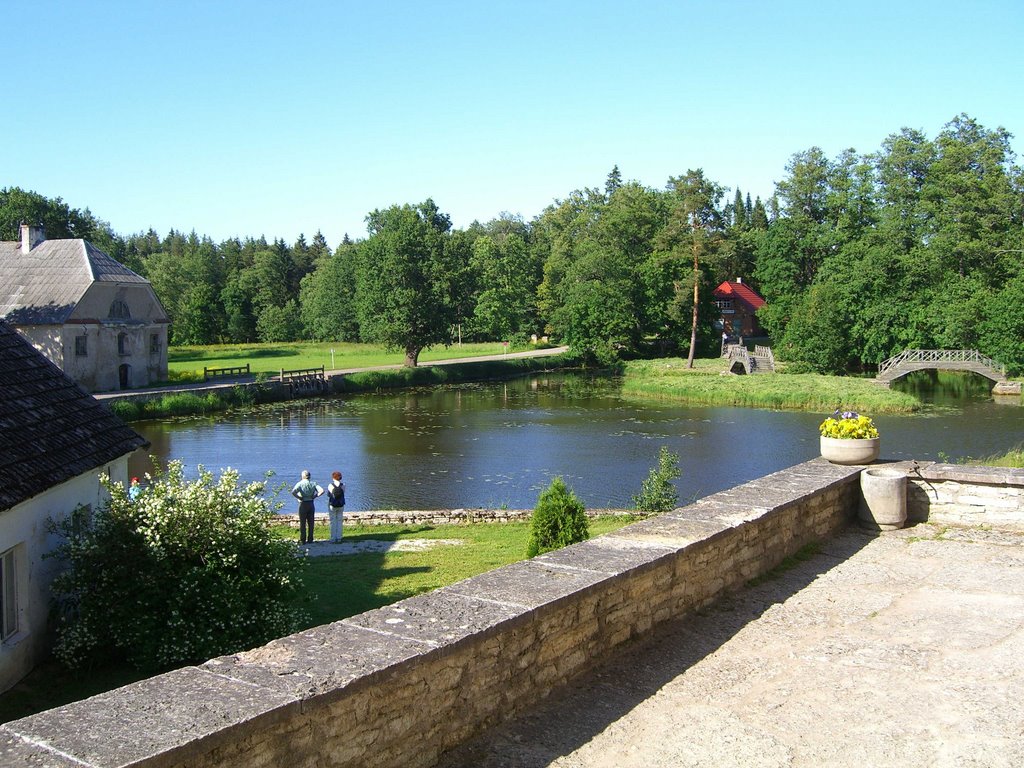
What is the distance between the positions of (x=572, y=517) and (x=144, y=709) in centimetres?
934

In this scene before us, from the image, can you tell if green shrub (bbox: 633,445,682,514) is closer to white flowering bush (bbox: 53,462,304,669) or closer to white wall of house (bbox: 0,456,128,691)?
white flowering bush (bbox: 53,462,304,669)

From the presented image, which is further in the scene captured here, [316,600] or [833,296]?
[833,296]

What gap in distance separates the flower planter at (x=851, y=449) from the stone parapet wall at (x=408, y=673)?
2.99 metres

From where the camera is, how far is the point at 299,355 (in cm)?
7531

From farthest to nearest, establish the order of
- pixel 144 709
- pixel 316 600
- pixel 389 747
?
pixel 316 600, pixel 389 747, pixel 144 709

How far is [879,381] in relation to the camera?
170 feet

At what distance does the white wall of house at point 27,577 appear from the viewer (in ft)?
28.7

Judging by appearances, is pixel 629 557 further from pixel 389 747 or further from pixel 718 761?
pixel 389 747

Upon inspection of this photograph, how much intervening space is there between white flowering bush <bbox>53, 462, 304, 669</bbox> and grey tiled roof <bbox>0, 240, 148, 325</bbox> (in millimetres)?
39217

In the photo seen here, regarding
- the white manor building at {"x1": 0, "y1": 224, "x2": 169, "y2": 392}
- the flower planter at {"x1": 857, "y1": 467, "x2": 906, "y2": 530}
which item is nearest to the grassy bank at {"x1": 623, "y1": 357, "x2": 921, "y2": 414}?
the white manor building at {"x1": 0, "y1": 224, "x2": 169, "y2": 392}

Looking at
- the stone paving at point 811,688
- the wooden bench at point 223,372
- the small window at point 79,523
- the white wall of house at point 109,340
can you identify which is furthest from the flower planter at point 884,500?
the wooden bench at point 223,372

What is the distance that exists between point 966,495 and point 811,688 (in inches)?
188

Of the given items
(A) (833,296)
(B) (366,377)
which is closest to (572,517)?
(B) (366,377)

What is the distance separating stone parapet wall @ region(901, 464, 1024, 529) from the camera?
8930 millimetres
